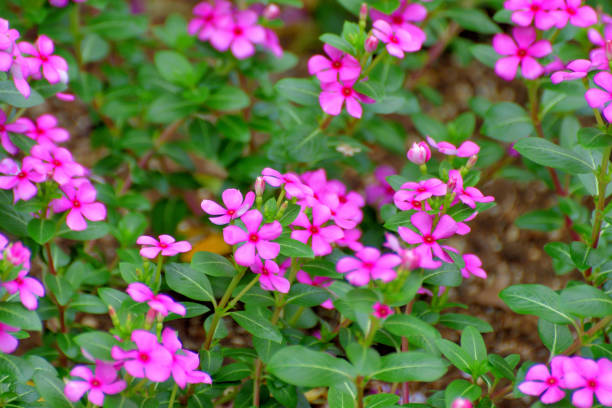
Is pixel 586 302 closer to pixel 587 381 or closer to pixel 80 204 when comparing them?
pixel 587 381

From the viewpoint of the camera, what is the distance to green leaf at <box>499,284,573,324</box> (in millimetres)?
2025

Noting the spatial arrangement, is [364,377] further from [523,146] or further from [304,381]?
[523,146]

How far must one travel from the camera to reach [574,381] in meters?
1.73

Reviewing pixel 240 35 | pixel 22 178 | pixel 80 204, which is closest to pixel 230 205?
pixel 80 204

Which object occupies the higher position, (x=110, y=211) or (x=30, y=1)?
(x=30, y=1)

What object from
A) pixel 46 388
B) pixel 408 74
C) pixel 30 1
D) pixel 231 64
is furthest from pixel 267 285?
pixel 408 74

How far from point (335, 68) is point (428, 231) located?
2.16 ft

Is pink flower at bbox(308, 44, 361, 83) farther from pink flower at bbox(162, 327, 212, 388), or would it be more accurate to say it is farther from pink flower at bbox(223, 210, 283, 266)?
pink flower at bbox(162, 327, 212, 388)

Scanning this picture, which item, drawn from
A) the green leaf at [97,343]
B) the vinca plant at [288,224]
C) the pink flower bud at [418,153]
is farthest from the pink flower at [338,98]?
the green leaf at [97,343]

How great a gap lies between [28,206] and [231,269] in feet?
2.14

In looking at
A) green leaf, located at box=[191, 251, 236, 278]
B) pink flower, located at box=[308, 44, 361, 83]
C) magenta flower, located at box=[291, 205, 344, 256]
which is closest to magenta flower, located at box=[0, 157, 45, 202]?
green leaf, located at box=[191, 251, 236, 278]

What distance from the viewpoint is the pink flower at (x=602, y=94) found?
1.96 m

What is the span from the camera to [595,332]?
2.10 m

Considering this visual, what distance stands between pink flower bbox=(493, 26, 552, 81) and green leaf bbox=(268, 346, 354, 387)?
1298 mm
